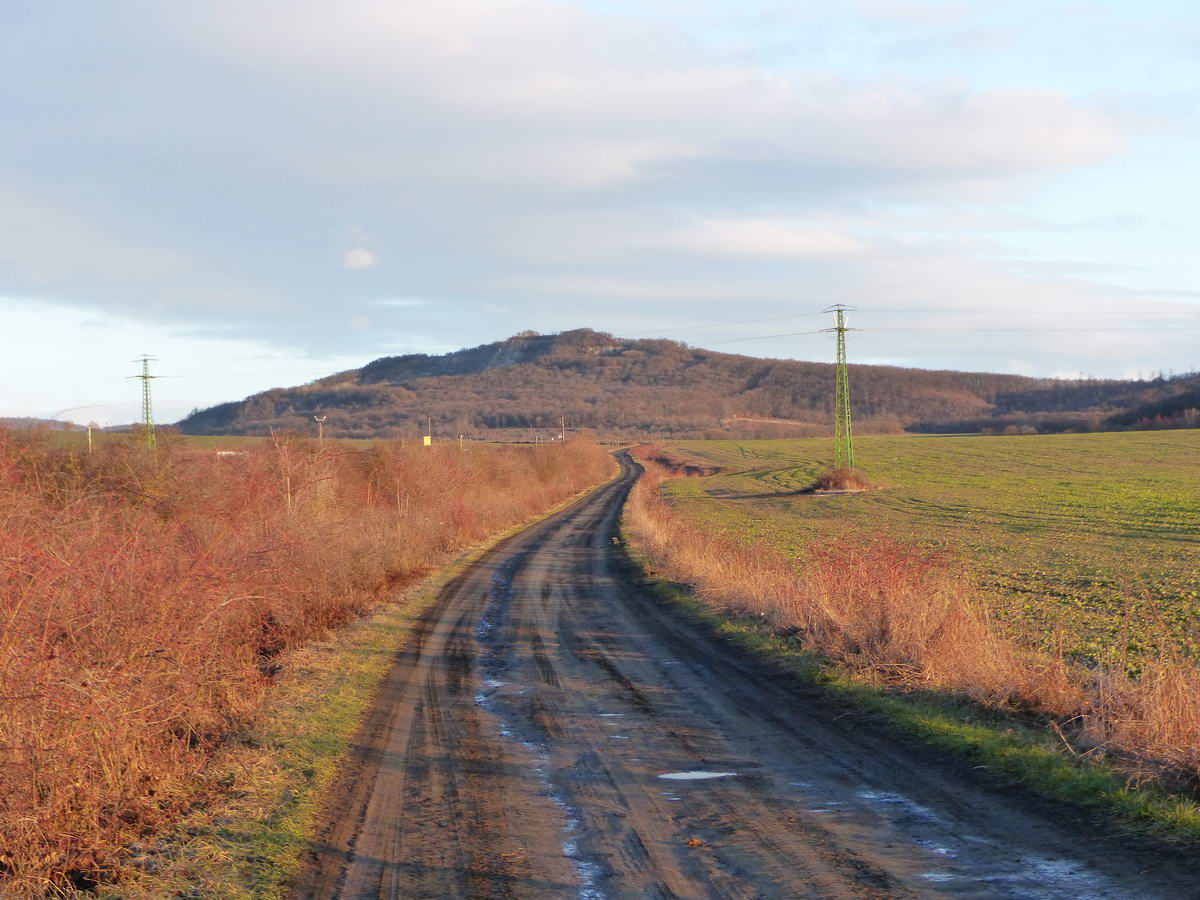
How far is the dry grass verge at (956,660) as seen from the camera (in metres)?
7.24

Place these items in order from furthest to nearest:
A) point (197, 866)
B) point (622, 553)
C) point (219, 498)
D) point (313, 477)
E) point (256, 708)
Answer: point (622, 553) → point (313, 477) → point (219, 498) → point (256, 708) → point (197, 866)

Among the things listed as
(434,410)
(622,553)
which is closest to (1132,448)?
(622,553)

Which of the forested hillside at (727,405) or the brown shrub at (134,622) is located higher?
the forested hillside at (727,405)

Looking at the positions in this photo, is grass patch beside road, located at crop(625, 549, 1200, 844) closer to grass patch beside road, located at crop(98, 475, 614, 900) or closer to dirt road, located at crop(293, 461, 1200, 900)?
dirt road, located at crop(293, 461, 1200, 900)

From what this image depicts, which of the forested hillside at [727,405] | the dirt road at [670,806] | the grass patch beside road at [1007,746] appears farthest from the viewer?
the forested hillside at [727,405]

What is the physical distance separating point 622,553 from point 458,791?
70.7 feet

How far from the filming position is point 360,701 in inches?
427

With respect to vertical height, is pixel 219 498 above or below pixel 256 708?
above

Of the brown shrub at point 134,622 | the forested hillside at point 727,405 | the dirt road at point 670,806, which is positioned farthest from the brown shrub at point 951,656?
the forested hillside at point 727,405

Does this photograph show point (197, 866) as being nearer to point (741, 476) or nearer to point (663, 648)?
point (663, 648)

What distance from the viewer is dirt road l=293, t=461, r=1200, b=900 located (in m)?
5.59

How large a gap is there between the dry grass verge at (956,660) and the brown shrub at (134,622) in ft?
23.6

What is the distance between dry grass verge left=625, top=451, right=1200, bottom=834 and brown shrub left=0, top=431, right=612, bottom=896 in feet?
23.6

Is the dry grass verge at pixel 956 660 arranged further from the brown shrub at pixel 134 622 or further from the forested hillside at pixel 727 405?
the forested hillside at pixel 727 405
